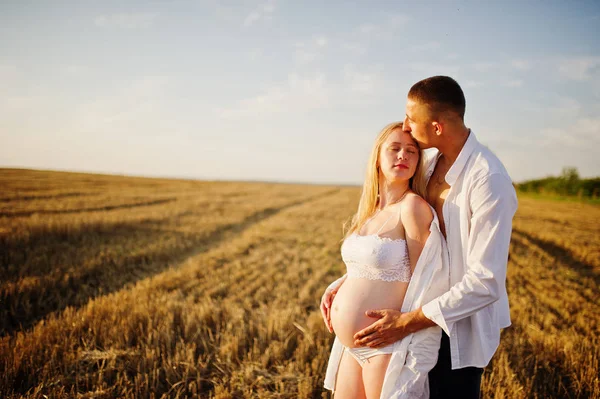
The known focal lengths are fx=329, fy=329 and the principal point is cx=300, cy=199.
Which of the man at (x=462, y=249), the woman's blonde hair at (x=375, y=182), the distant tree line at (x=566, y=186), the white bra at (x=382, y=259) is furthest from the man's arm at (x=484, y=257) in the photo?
the distant tree line at (x=566, y=186)

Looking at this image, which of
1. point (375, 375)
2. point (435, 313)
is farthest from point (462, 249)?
point (375, 375)

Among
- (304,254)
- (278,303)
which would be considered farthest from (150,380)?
(304,254)

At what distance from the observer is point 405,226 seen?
2.07 m

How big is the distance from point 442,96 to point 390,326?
1.39 metres

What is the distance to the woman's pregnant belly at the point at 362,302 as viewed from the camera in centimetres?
207

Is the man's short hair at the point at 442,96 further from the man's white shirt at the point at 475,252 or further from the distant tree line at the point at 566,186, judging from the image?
the distant tree line at the point at 566,186

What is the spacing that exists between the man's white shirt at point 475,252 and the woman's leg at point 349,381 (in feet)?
1.95

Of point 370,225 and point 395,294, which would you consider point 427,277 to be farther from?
point 370,225

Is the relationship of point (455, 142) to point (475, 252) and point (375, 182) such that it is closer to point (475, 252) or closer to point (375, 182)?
point (375, 182)

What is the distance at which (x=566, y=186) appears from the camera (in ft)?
149

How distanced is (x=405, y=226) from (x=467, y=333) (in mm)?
720

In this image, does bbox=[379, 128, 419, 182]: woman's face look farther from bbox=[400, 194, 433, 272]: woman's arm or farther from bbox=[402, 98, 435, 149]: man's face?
bbox=[400, 194, 433, 272]: woman's arm

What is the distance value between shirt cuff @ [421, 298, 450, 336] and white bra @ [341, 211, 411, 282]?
0.87 feet

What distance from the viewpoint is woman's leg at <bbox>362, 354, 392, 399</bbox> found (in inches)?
77.2
